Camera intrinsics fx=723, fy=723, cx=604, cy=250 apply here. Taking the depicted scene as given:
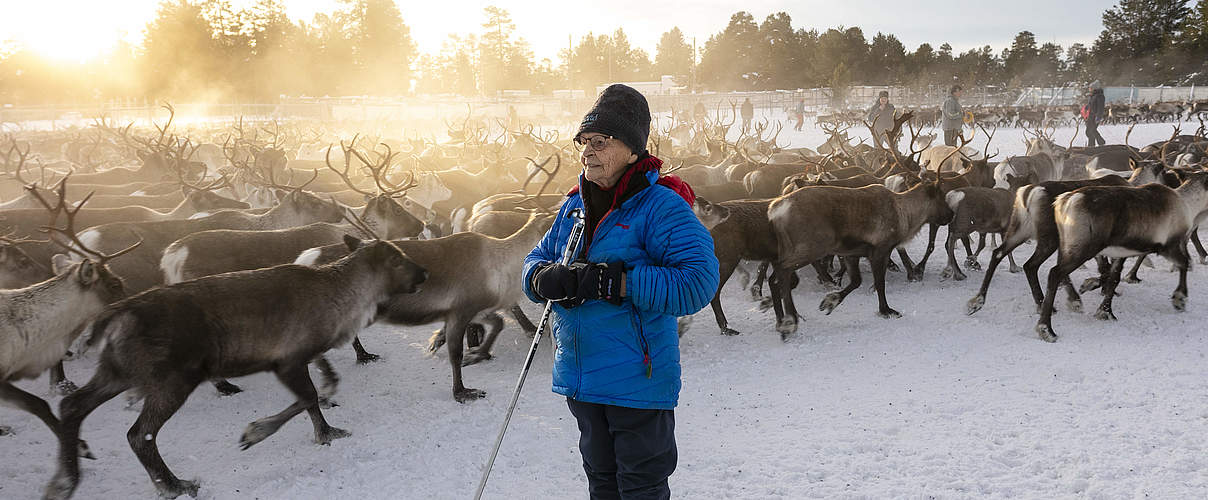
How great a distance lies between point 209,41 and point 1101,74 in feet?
234

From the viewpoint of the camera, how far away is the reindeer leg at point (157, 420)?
325 cm

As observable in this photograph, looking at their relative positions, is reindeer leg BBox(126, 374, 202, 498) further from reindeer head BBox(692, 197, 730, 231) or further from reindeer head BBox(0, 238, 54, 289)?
reindeer head BBox(692, 197, 730, 231)

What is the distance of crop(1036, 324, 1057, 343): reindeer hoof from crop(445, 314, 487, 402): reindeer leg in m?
4.08

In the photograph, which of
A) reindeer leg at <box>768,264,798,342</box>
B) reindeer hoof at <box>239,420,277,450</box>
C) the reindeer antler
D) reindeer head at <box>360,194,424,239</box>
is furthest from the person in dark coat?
the reindeer antler

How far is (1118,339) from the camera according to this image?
5305 mm

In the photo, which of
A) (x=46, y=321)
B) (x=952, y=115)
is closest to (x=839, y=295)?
(x=46, y=321)

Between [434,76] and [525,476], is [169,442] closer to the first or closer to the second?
[525,476]

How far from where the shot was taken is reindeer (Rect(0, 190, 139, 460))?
3451 millimetres

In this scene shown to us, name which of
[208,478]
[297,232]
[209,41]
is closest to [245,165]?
[297,232]

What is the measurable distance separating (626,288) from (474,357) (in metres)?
3.45

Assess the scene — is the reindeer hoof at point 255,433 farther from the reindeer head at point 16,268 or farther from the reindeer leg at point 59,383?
the reindeer head at point 16,268

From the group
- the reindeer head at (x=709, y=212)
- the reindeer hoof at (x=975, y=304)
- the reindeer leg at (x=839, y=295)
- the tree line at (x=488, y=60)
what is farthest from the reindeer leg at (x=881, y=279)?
the tree line at (x=488, y=60)

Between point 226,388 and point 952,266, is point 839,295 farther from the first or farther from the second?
point 226,388

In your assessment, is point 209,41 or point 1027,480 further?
point 209,41
